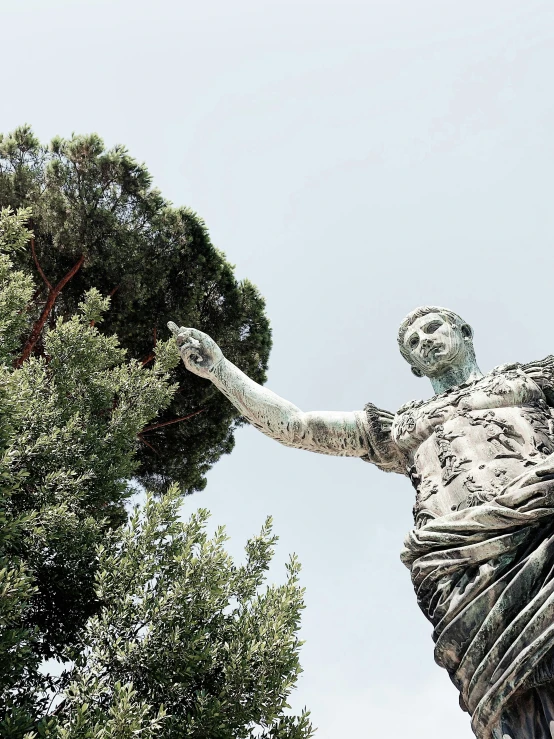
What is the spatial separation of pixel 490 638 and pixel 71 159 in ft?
27.2

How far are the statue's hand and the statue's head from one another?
1189 millimetres

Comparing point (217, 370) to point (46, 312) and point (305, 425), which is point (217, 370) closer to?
point (305, 425)

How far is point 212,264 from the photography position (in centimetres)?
963

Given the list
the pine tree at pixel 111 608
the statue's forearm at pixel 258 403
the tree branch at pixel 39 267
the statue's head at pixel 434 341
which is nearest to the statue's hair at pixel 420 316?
the statue's head at pixel 434 341

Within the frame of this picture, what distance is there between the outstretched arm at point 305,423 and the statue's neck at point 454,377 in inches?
13.6

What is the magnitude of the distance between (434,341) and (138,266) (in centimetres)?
574

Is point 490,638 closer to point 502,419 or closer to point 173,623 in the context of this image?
point 502,419

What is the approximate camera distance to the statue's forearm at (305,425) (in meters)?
3.98

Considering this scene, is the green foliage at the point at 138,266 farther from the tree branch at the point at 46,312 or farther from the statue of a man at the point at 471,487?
the statue of a man at the point at 471,487

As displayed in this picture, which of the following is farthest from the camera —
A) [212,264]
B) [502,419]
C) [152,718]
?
[212,264]

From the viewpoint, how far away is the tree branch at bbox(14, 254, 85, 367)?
7.92m

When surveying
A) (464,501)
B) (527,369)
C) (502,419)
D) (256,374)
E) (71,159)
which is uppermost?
(71,159)

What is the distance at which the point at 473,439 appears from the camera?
3.27m

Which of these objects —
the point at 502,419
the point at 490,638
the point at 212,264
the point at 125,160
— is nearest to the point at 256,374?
the point at 212,264
